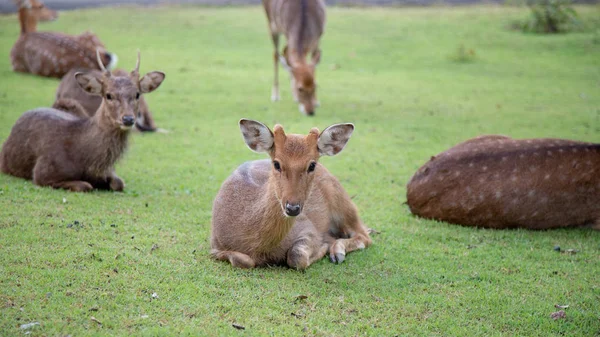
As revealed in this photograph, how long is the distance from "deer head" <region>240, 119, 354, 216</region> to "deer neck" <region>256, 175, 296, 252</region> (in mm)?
118

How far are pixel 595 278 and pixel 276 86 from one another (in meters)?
9.13

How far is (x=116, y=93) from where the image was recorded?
25.8 feet

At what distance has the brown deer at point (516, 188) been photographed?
23.6 feet

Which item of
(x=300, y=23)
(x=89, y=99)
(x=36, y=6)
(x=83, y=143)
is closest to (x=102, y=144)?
(x=83, y=143)

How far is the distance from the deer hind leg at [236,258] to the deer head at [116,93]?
2.54 metres

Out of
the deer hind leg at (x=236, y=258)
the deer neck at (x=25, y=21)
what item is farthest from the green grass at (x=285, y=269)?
the deer neck at (x=25, y=21)

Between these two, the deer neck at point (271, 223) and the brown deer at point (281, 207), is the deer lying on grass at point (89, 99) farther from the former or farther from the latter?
the deer neck at point (271, 223)

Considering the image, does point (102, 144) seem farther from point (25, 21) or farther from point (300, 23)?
point (25, 21)

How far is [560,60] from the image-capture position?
62.3ft

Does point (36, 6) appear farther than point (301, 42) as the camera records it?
Yes

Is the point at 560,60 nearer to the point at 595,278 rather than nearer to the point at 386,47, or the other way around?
the point at 386,47

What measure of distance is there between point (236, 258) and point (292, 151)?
1.01 metres

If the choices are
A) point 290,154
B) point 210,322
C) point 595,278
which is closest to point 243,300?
point 210,322

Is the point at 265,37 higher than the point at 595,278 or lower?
lower
